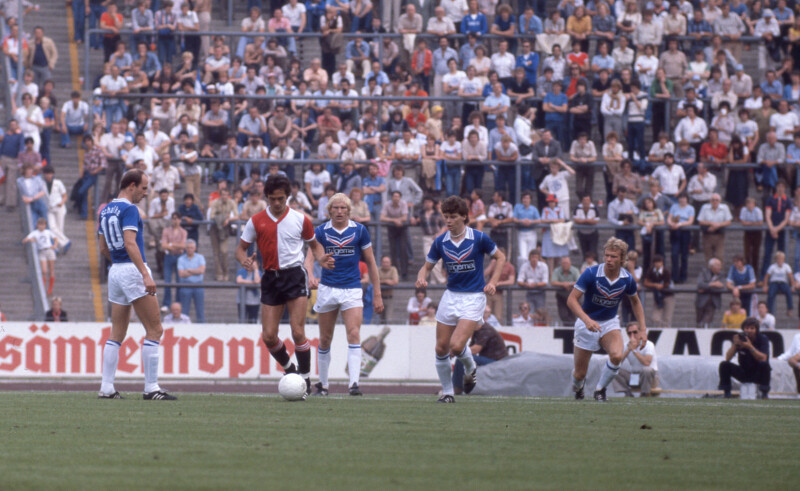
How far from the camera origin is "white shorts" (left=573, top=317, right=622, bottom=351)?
46.8 ft

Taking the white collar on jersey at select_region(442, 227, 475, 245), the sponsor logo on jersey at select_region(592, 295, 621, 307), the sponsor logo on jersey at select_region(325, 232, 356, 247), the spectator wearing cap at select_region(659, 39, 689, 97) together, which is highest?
the spectator wearing cap at select_region(659, 39, 689, 97)

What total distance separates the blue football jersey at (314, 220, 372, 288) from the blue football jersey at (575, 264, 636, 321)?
2.64 meters

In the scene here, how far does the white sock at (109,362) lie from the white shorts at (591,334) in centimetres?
551

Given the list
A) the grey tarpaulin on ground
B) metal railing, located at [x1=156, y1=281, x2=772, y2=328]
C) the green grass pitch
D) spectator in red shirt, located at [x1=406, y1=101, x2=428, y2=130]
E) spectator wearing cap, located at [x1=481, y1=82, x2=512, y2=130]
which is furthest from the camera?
spectator in red shirt, located at [x1=406, y1=101, x2=428, y2=130]

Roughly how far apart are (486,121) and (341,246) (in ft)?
46.0

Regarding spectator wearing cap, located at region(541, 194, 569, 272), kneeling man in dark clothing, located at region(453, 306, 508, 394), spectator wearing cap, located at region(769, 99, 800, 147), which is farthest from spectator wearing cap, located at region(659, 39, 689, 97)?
kneeling man in dark clothing, located at region(453, 306, 508, 394)

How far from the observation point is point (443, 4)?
29578mm

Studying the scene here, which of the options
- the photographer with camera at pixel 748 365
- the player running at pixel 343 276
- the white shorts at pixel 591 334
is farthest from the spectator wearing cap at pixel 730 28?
the player running at pixel 343 276

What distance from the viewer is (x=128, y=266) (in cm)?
1180

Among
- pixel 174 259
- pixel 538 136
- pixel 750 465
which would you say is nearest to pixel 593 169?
pixel 538 136

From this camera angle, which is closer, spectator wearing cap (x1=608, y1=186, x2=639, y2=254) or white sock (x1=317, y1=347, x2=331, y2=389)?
white sock (x1=317, y1=347, x2=331, y2=389)

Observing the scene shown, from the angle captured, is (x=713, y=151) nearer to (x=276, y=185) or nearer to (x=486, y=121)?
(x=486, y=121)

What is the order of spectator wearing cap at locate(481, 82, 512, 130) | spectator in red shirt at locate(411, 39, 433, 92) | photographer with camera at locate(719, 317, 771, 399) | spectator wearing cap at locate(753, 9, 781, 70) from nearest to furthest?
photographer with camera at locate(719, 317, 771, 399)
spectator wearing cap at locate(481, 82, 512, 130)
spectator in red shirt at locate(411, 39, 433, 92)
spectator wearing cap at locate(753, 9, 781, 70)

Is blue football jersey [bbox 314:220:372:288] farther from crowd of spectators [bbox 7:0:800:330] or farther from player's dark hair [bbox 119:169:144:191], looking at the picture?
crowd of spectators [bbox 7:0:800:330]
